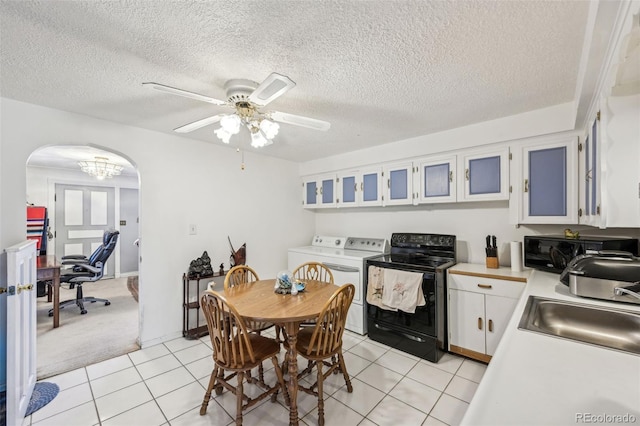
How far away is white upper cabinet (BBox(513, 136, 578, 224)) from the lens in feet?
7.34

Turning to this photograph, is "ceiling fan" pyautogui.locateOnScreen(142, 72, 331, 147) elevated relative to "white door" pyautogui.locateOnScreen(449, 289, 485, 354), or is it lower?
elevated

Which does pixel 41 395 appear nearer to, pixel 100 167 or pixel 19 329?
pixel 19 329

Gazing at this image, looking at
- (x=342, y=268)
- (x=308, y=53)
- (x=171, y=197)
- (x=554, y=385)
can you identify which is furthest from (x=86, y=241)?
(x=554, y=385)

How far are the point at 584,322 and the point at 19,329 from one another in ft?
11.1

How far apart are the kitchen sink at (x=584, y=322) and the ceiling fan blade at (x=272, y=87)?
1.59 meters

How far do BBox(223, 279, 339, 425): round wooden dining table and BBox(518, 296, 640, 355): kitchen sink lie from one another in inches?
47.3

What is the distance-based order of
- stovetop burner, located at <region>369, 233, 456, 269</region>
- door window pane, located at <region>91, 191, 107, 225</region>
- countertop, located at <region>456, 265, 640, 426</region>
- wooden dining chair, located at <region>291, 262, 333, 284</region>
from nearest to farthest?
countertop, located at <region>456, 265, 640, 426</region>, wooden dining chair, located at <region>291, 262, 333, 284</region>, stovetop burner, located at <region>369, 233, 456, 269</region>, door window pane, located at <region>91, 191, 107, 225</region>

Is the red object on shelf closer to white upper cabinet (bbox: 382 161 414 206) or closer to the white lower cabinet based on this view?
white upper cabinet (bbox: 382 161 414 206)

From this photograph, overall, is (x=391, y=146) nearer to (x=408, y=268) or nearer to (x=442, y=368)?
(x=408, y=268)

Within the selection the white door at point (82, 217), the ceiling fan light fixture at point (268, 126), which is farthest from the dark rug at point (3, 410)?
the white door at point (82, 217)

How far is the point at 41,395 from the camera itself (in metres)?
2.04

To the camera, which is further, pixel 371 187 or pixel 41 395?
pixel 371 187

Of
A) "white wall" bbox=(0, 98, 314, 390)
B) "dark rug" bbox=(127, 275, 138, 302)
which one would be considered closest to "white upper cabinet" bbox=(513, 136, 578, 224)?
"white wall" bbox=(0, 98, 314, 390)

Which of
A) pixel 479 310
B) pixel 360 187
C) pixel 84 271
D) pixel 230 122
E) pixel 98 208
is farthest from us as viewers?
pixel 98 208
